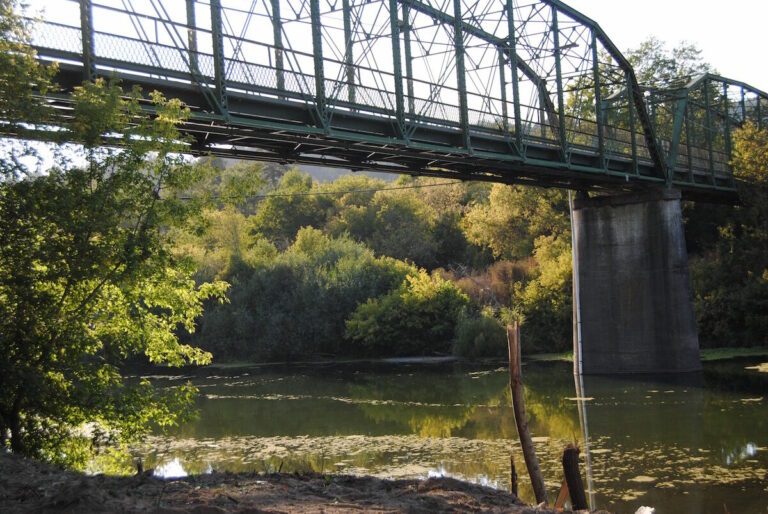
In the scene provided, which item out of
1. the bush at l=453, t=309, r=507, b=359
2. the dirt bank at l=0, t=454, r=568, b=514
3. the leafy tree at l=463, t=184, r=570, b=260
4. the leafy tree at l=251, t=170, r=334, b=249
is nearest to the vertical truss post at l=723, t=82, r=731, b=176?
the leafy tree at l=463, t=184, r=570, b=260

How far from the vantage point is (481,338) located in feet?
150

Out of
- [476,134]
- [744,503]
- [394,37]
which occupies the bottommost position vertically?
[744,503]

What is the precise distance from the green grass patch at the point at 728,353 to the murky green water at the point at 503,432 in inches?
70.0

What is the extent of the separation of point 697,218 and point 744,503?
37415 mm

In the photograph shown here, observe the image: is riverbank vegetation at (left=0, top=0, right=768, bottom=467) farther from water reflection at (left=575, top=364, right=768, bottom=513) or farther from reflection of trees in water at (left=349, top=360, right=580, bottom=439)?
water reflection at (left=575, top=364, right=768, bottom=513)

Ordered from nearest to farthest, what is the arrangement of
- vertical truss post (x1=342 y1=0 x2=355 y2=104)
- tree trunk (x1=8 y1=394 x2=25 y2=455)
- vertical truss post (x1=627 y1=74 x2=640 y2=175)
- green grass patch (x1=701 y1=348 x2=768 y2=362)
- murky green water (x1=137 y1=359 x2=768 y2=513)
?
tree trunk (x1=8 y1=394 x2=25 y2=455)
murky green water (x1=137 y1=359 x2=768 y2=513)
vertical truss post (x1=342 y1=0 x2=355 y2=104)
vertical truss post (x1=627 y1=74 x2=640 y2=175)
green grass patch (x1=701 y1=348 x2=768 y2=362)

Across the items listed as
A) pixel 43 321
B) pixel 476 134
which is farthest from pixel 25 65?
pixel 476 134

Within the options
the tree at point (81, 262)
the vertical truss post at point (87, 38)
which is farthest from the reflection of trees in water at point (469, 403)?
the vertical truss post at point (87, 38)

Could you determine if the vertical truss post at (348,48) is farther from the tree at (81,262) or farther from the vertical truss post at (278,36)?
the tree at (81,262)

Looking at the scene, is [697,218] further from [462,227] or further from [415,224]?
[415,224]

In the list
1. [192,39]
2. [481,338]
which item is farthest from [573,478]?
[481,338]

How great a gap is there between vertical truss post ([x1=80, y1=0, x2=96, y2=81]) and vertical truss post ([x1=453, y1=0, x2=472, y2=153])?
12.7 metres

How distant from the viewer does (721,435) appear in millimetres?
22234

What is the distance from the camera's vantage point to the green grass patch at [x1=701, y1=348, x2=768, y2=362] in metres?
39.4
